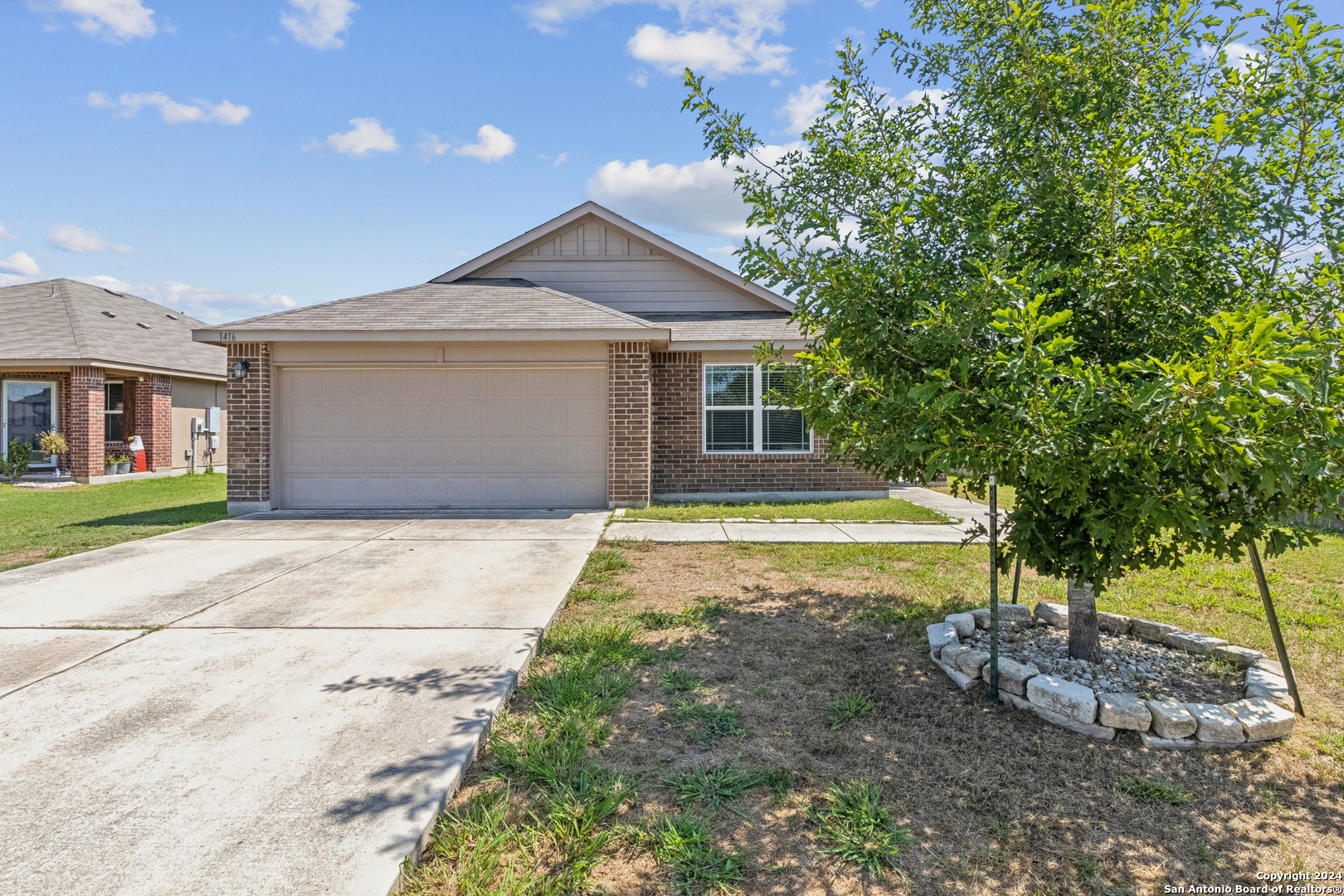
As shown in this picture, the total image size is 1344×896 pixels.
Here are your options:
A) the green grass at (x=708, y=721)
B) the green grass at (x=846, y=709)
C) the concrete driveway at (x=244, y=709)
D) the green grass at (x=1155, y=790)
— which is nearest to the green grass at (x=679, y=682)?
the green grass at (x=708, y=721)

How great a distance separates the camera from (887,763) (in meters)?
2.96

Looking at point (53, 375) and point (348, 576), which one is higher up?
point (53, 375)

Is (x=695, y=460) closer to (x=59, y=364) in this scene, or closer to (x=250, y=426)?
(x=250, y=426)

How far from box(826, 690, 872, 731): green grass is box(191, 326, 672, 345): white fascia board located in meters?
7.00

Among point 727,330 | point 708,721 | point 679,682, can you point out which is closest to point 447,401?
point 727,330

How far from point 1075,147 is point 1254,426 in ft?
6.21

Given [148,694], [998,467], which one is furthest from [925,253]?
[148,694]

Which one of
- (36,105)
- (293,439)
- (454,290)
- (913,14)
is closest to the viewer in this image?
(913,14)

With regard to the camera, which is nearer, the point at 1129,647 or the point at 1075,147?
the point at 1075,147

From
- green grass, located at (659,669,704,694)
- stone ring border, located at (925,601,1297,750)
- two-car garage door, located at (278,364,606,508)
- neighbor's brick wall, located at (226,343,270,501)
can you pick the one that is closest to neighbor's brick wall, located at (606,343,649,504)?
two-car garage door, located at (278,364,606,508)

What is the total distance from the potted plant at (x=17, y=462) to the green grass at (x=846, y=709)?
18755mm

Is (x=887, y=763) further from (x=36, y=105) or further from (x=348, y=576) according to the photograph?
(x=36, y=105)

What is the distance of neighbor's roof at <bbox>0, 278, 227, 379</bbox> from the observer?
14648mm

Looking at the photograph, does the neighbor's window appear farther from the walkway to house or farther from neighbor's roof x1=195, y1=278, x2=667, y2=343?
the walkway to house
